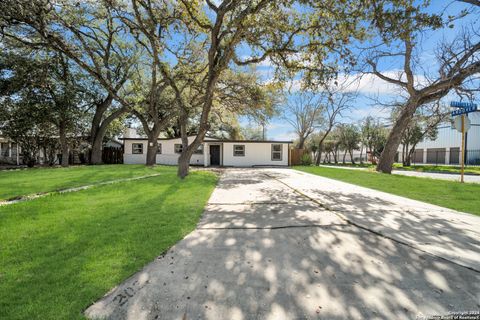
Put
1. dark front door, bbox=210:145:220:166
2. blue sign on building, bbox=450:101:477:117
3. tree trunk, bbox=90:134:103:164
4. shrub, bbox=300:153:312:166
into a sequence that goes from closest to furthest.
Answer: blue sign on building, bbox=450:101:477:117 → tree trunk, bbox=90:134:103:164 → dark front door, bbox=210:145:220:166 → shrub, bbox=300:153:312:166

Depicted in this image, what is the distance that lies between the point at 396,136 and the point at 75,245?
14.2 metres

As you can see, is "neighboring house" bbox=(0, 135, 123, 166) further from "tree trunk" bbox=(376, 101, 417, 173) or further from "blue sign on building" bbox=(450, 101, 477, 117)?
"blue sign on building" bbox=(450, 101, 477, 117)

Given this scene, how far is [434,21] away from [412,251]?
5.42m

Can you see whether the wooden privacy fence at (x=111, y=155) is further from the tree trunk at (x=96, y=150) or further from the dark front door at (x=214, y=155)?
the dark front door at (x=214, y=155)

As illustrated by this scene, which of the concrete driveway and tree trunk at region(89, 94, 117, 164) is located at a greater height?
tree trunk at region(89, 94, 117, 164)

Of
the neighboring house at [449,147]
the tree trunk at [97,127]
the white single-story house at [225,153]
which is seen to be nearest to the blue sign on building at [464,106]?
the white single-story house at [225,153]

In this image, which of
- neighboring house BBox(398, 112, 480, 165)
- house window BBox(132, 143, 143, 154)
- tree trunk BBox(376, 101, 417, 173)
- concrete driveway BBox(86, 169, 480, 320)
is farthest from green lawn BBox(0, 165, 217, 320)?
neighboring house BBox(398, 112, 480, 165)

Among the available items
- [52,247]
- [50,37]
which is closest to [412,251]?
[52,247]

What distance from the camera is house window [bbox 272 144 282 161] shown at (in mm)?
21766

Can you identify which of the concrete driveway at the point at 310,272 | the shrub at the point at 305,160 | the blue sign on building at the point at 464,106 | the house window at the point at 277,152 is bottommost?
the concrete driveway at the point at 310,272

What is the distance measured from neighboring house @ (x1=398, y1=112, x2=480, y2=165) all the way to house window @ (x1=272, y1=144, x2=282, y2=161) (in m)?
16.9

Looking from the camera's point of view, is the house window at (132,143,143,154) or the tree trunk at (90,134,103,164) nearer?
the tree trunk at (90,134,103,164)

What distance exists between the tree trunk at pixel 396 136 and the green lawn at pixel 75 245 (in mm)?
11520

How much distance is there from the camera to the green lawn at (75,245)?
182 centimetres
